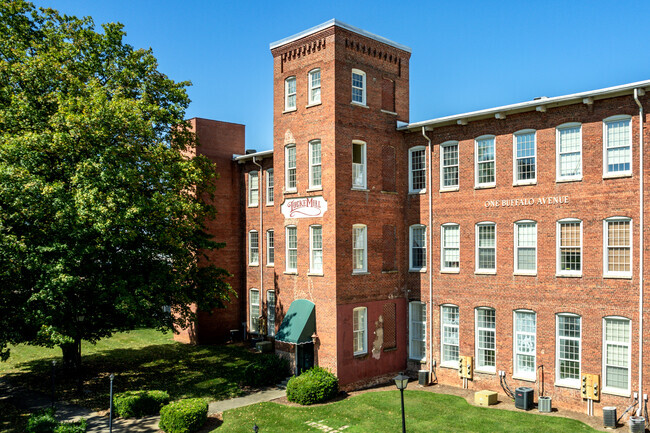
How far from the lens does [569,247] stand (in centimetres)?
2041

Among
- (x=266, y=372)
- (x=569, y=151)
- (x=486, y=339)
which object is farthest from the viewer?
(x=266, y=372)

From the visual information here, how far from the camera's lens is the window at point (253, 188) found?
33.0 m

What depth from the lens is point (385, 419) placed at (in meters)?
19.0

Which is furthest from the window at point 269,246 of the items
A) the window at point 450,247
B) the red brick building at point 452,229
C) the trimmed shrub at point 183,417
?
the trimmed shrub at point 183,417

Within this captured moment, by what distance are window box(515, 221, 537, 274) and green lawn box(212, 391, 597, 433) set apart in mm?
5858

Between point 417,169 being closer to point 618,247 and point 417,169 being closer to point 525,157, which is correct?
point 525,157

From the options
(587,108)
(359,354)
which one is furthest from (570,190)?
(359,354)

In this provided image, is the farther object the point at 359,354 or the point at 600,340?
the point at 359,354

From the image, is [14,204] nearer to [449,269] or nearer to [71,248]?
[71,248]

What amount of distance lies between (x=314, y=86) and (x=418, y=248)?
9.41 metres

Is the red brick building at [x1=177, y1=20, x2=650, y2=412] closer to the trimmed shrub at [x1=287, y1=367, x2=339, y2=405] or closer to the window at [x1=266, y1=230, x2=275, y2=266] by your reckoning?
the trimmed shrub at [x1=287, y1=367, x2=339, y2=405]

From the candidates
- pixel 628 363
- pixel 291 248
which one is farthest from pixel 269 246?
pixel 628 363

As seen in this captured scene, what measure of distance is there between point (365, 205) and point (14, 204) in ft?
47.2

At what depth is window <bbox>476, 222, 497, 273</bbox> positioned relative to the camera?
74.0 feet
